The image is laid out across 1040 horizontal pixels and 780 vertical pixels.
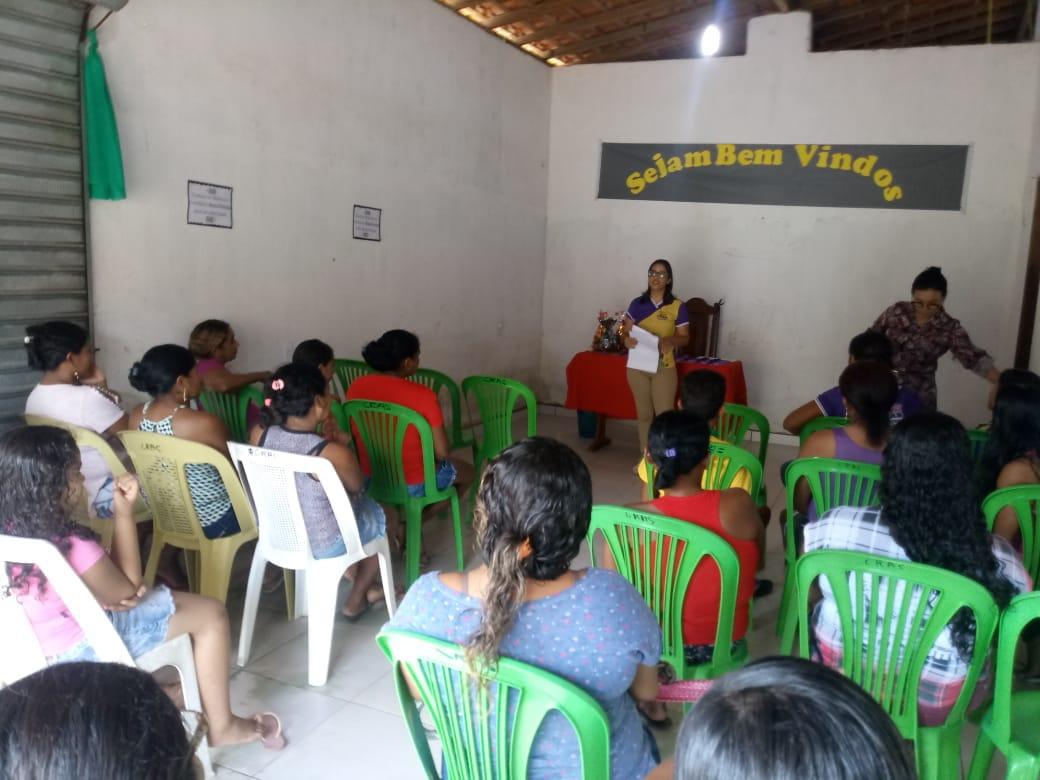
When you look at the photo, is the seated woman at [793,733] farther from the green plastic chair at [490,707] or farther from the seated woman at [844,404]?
the seated woman at [844,404]

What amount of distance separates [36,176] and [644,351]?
345 cm

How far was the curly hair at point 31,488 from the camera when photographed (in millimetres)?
1654

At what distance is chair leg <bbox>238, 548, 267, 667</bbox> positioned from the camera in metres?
2.62

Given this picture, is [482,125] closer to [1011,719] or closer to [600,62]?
[600,62]

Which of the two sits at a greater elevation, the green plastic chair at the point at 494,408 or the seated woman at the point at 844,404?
the seated woman at the point at 844,404

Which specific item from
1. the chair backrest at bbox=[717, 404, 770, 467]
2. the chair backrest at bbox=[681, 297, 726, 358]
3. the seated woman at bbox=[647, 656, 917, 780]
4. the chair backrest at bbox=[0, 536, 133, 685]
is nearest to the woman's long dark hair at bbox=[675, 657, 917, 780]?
the seated woman at bbox=[647, 656, 917, 780]

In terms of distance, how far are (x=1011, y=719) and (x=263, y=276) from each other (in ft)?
12.1

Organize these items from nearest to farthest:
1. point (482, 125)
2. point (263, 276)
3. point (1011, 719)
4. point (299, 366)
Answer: point (1011, 719), point (299, 366), point (263, 276), point (482, 125)

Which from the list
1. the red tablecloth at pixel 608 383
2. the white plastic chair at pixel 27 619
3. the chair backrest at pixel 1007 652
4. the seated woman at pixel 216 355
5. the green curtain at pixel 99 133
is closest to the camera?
the chair backrest at pixel 1007 652

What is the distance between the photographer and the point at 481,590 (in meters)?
1.31

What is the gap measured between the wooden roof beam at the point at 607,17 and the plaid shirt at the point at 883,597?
541 centimetres

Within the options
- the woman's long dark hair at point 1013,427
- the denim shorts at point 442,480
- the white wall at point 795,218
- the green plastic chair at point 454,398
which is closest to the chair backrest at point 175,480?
the denim shorts at point 442,480

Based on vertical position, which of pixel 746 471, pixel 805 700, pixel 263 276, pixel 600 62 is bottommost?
pixel 746 471

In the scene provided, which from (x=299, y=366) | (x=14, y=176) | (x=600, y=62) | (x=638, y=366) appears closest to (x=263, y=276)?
(x=14, y=176)
